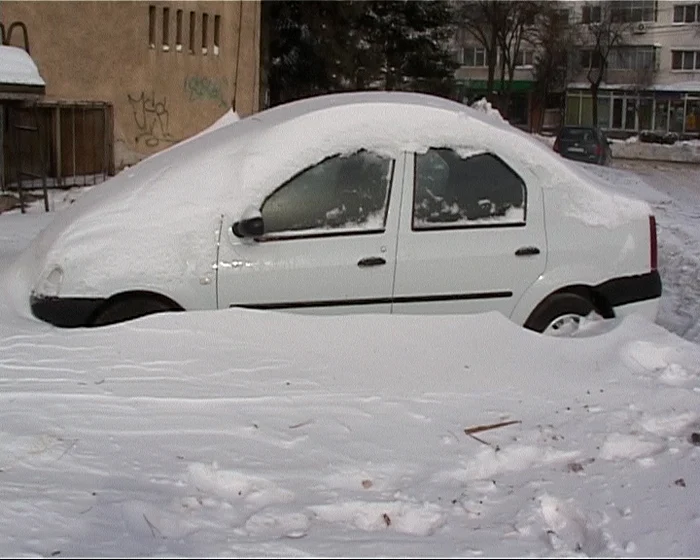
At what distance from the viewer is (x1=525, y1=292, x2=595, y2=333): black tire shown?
6414mm

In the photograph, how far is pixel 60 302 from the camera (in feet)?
19.2

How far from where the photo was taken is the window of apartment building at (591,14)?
197ft

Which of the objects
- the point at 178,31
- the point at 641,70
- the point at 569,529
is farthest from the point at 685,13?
the point at 569,529

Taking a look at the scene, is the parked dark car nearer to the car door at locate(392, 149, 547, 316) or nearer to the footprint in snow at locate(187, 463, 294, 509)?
the car door at locate(392, 149, 547, 316)

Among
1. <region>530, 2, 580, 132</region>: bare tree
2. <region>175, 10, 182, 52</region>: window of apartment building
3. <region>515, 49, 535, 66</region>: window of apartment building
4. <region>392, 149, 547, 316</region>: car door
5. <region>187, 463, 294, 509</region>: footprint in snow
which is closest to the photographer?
<region>187, 463, 294, 509</region>: footprint in snow

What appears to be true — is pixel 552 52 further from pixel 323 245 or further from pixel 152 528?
pixel 152 528

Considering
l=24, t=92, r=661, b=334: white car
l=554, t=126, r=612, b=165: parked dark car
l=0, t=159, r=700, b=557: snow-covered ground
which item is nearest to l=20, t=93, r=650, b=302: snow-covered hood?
l=24, t=92, r=661, b=334: white car

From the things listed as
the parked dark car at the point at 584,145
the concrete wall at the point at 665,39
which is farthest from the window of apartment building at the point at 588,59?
the parked dark car at the point at 584,145

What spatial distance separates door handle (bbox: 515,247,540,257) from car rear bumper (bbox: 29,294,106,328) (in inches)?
96.2

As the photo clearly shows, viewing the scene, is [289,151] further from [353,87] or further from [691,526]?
[353,87]

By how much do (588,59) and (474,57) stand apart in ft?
29.9

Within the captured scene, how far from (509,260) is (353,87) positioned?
26.5 metres

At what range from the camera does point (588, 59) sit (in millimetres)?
60688

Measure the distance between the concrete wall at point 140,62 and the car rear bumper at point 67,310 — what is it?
1156 cm
